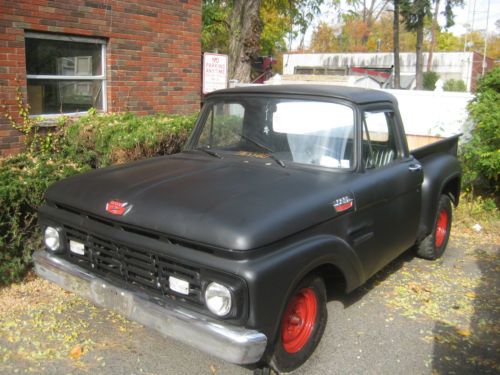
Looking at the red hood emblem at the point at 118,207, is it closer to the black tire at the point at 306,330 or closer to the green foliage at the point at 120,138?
the black tire at the point at 306,330

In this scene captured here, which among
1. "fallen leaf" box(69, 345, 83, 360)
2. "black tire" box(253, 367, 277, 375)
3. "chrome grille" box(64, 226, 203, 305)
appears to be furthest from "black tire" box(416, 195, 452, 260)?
"fallen leaf" box(69, 345, 83, 360)

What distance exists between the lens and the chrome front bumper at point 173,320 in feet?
8.77

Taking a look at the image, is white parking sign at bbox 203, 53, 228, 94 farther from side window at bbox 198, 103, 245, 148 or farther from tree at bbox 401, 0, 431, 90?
tree at bbox 401, 0, 431, 90

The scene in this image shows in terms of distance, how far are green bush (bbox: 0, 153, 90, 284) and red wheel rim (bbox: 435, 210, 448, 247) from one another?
12.8 feet

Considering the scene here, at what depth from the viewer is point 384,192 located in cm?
396

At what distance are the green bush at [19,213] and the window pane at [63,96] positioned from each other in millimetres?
2013

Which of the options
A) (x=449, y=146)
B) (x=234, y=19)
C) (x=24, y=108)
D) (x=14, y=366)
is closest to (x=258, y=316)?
(x=14, y=366)

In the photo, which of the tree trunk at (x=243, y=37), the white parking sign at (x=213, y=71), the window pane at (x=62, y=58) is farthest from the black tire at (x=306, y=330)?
the tree trunk at (x=243, y=37)

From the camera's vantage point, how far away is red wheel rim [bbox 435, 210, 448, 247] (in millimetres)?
5660

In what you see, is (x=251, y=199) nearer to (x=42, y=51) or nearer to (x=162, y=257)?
(x=162, y=257)

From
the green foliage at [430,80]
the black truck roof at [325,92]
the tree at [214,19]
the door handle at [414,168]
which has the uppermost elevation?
the tree at [214,19]

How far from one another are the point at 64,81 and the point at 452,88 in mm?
31475

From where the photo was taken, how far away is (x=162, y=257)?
9.67 feet

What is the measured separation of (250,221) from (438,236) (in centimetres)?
358
